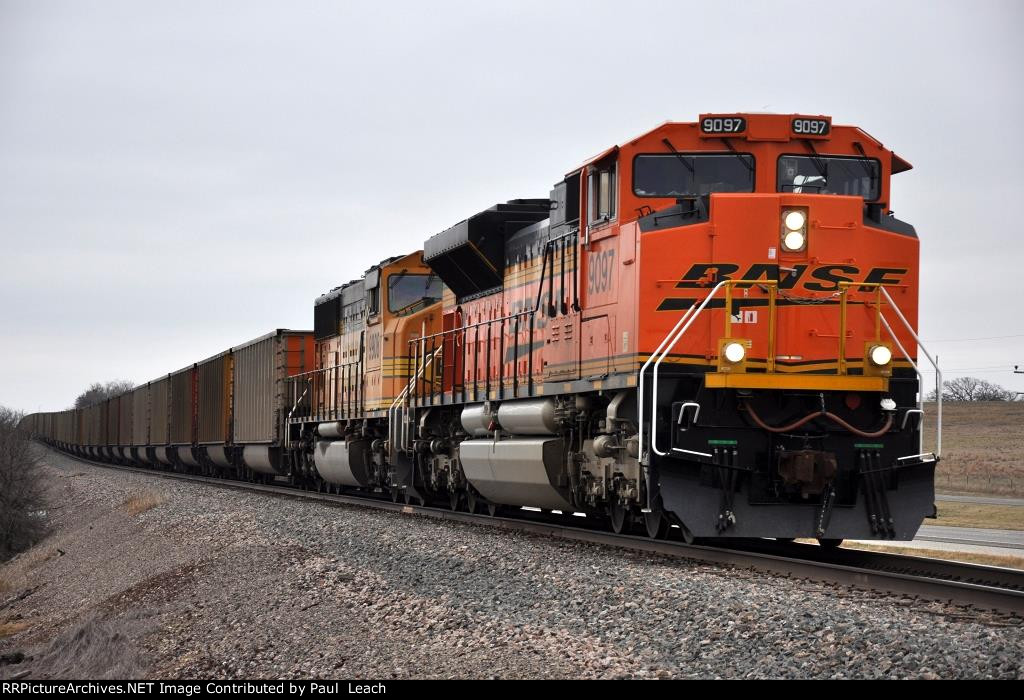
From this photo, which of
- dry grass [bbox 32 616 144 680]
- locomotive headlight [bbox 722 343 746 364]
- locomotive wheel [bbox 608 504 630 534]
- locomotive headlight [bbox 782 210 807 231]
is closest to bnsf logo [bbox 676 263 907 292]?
locomotive headlight [bbox 782 210 807 231]

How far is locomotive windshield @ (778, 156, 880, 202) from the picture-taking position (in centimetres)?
1131

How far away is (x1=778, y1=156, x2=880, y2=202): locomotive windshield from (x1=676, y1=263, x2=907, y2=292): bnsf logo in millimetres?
928

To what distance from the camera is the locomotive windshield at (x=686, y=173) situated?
11.4m

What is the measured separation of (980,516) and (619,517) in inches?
711

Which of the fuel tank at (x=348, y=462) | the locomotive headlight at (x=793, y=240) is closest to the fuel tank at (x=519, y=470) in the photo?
the locomotive headlight at (x=793, y=240)

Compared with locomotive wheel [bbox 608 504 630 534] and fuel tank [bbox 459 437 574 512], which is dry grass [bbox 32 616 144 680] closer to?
fuel tank [bbox 459 437 574 512]

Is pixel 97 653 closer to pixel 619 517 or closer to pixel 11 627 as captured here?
pixel 619 517

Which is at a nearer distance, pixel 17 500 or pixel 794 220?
pixel 794 220

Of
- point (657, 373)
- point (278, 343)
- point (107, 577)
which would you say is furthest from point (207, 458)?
point (657, 373)

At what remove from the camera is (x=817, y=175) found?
446 inches

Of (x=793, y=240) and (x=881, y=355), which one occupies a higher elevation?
(x=793, y=240)

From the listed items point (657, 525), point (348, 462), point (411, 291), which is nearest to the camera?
point (657, 525)

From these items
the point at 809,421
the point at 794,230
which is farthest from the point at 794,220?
the point at 809,421
